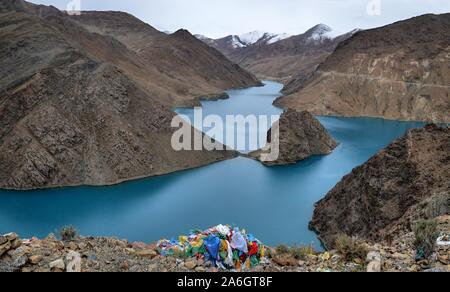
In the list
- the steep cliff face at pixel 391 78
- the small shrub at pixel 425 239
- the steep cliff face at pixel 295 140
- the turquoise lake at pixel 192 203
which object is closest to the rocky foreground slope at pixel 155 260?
the small shrub at pixel 425 239

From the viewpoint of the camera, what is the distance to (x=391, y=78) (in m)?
81.9

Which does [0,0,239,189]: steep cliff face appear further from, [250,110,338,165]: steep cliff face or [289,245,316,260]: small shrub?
[289,245,316,260]: small shrub

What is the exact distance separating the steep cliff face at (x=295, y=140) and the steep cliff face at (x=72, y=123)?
4811 millimetres

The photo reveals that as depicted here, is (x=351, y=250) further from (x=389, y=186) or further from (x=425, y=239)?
(x=389, y=186)

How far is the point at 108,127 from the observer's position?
133 feet

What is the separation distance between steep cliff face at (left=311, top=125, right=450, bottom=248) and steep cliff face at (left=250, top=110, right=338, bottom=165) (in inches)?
771

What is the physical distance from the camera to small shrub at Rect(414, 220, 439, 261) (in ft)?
28.9

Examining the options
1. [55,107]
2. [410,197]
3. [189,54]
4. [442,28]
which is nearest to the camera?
[410,197]

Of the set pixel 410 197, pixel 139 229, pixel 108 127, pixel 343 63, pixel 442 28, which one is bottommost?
pixel 139 229

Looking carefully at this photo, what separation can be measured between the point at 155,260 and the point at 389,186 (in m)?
16.3

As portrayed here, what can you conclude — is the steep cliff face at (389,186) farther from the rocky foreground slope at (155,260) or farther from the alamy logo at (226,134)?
the alamy logo at (226,134)
